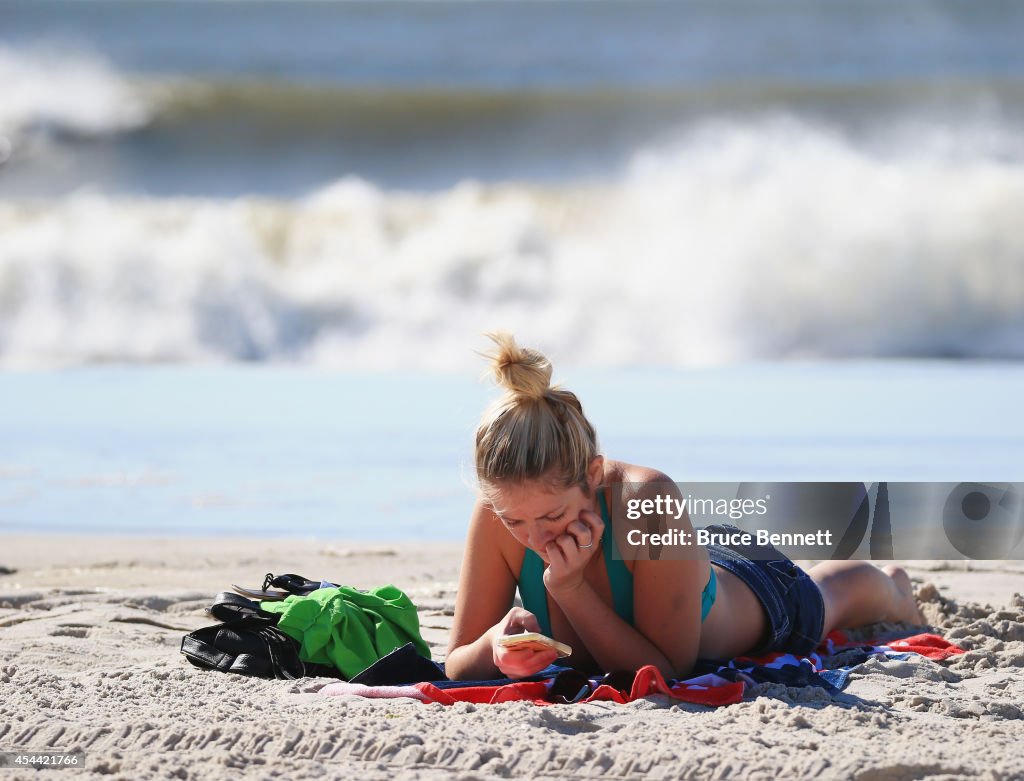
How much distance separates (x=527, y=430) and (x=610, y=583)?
0.48 m

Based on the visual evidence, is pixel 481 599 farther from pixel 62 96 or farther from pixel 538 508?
pixel 62 96

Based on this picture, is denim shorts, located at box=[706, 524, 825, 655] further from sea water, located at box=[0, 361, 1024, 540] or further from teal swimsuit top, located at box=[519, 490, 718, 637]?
sea water, located at box=[0, 361, 1024, 540]

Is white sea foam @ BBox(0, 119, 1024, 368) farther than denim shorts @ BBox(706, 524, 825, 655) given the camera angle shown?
Yes

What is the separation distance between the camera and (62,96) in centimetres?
1781

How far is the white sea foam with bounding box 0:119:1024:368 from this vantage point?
1275 centimetres

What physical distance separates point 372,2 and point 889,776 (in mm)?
18870

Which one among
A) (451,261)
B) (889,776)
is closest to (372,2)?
(451,261)

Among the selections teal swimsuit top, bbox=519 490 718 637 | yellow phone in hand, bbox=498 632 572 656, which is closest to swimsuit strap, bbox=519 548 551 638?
teal swimsuit top, bbox=519 490 718 637

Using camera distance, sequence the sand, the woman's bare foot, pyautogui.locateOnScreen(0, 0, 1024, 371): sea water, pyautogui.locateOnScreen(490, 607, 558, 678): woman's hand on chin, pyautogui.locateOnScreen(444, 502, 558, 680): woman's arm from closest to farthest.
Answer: the sand, pyautogui.locateOnScreen(490, 607, 558, 678): woman's hand on chin, pyautogui.locateOnScreen(444, 502, 558, 680): woman's arm, the woman's bare foot, pyautogui.locateOnScreen(0, 0, 1024, 371): sea water

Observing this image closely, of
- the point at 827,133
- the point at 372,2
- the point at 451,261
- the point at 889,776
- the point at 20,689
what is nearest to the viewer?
the point at 889,776

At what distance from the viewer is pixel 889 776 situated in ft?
6.83

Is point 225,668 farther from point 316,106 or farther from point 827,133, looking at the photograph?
point 316,106

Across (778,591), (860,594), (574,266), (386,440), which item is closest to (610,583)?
(778,591)

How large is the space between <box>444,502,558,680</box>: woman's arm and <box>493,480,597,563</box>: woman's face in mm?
238
